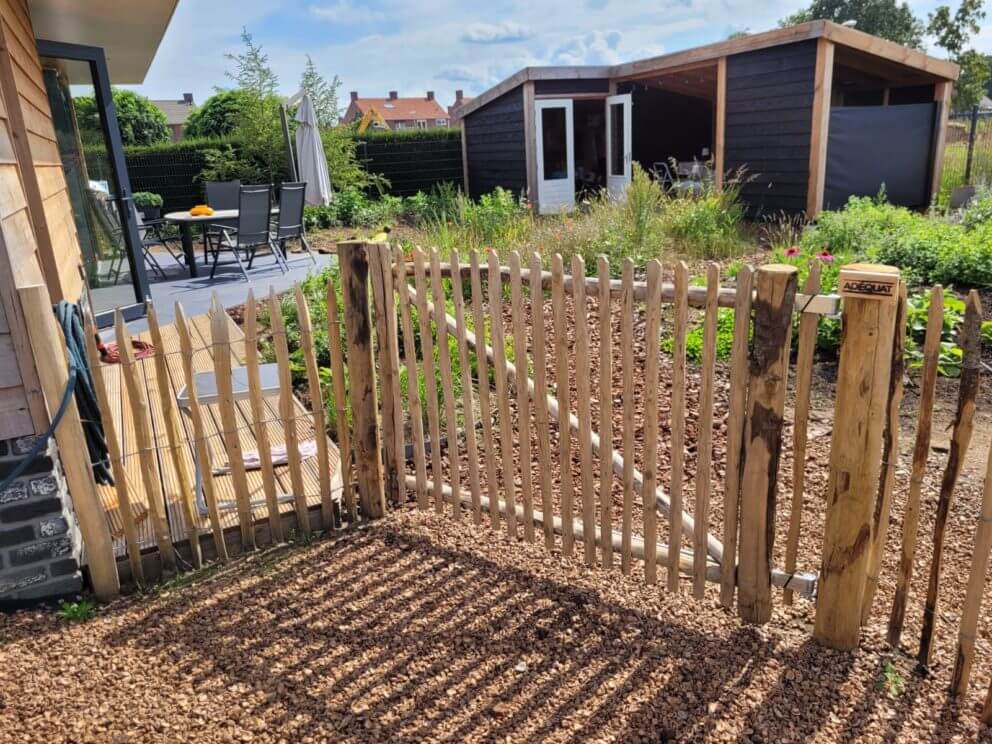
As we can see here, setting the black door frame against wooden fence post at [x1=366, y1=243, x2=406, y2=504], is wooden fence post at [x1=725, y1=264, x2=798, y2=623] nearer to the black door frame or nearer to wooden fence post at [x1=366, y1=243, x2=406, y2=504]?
wooden fence post at [x1=366, y1=243, x2=406, y2=504]

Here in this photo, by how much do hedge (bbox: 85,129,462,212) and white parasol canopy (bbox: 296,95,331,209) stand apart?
14.8 ft

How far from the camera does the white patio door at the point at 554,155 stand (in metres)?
14.0

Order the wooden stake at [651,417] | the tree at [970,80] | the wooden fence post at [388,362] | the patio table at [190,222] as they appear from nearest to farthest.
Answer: the wooden stake at [651,417]
the wooden fence post at [388,362]
the patio table at [190,222]
the tree at [970,80]

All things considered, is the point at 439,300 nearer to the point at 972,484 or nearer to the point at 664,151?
the point at 972,484

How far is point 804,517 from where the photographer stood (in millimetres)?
3170

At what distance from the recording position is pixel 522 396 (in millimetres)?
2812

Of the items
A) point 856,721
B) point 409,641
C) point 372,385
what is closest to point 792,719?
point 856,721

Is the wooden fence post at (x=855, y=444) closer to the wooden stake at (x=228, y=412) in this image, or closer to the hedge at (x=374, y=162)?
the wooden stake at (x=228, y=412)

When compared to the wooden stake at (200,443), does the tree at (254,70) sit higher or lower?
higher

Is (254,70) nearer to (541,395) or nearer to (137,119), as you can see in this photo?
(137,119)

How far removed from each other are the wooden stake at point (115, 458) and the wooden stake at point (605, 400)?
5.61 feet

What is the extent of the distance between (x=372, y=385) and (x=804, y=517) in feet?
6.46

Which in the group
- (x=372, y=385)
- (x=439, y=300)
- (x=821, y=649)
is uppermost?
(x=439, y=300)

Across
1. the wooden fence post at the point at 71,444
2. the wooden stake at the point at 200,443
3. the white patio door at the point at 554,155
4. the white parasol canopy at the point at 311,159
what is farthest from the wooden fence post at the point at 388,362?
the white patio door at the point at 554,155
